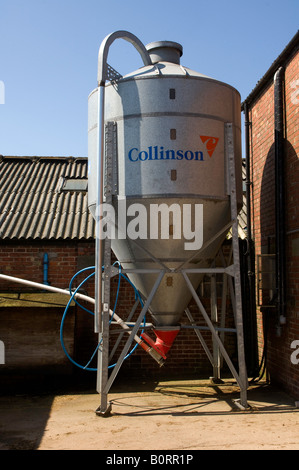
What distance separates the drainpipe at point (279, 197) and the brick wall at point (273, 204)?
76 mm

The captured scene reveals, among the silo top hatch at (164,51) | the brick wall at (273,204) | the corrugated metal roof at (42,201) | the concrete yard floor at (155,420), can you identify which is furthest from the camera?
the corrugated metal roof at (42,201)

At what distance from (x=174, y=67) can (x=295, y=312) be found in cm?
386

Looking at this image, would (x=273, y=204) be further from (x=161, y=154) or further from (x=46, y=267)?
(x=46, y=267)

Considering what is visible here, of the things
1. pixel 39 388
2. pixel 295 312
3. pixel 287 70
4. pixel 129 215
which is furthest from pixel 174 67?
pixel 39 388

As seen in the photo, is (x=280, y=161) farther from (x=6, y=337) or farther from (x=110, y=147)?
(x=6, y=337)

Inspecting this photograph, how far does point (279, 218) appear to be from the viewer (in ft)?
24.3

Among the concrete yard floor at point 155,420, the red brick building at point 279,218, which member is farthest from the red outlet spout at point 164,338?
the red brick building at point 279,218

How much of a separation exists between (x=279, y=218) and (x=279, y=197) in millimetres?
313

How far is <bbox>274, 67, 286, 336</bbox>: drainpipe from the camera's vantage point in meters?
7.35

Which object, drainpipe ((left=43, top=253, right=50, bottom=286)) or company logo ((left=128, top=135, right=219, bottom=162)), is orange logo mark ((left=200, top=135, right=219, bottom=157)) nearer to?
company logo ((left=128, top=135, right=219, bottom=162))

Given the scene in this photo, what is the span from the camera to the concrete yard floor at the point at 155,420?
16.9 ft

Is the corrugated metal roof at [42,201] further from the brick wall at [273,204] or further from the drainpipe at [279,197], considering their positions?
the drainpipe at [279,197]

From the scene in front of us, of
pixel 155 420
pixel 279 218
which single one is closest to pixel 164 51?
pixel 279 218

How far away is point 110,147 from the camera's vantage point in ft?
22.3
